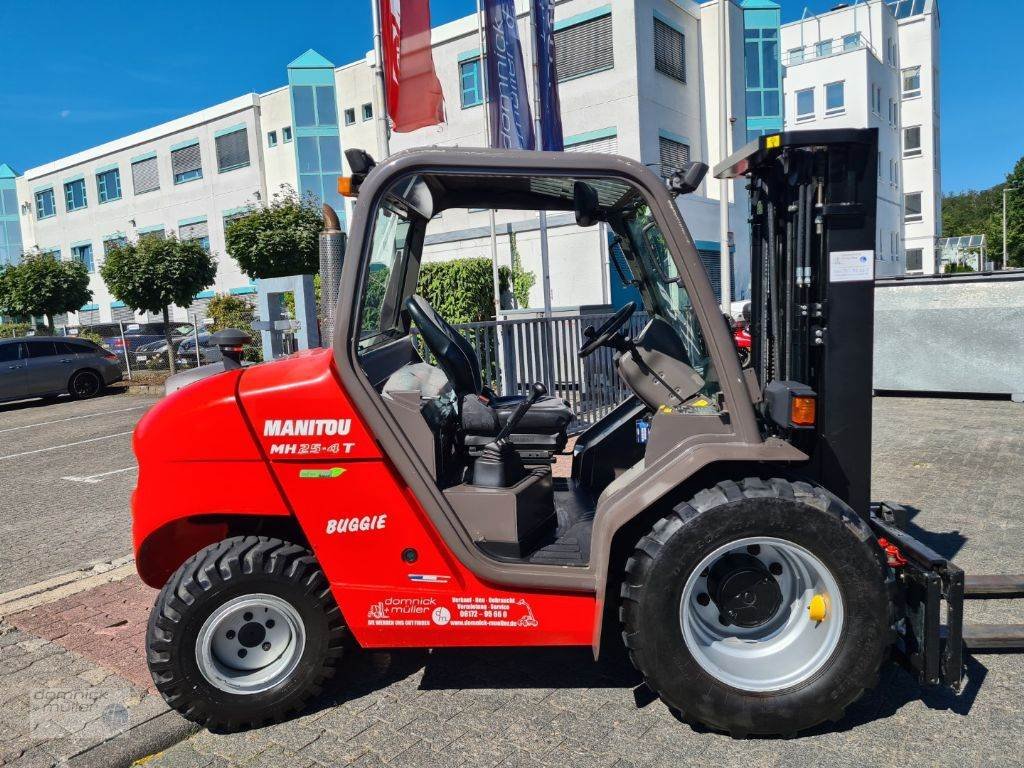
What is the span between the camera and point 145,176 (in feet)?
131

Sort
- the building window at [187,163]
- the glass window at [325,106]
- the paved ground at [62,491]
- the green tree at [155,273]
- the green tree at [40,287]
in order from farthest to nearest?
1. the building window at [187,163]
2. the glass window at [325,106]
3. the green tree at [40,287]
4. the green tree at [155,273]
5. the paved ground at [62,491]

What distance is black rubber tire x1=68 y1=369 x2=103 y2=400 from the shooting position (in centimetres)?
1839

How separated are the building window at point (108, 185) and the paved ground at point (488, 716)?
1689 inches

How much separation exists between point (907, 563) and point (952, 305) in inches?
376

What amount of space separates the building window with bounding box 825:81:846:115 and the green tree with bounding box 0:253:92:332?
37106 mm

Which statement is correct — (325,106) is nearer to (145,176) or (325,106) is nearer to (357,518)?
(145,176)

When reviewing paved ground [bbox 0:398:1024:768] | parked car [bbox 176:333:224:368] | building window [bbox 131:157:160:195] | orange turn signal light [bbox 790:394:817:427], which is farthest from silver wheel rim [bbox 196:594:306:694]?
building window [bbox 131:157:160:195]

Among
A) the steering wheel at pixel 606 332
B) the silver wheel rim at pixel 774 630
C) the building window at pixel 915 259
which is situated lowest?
the silver wheel rim at pixel 774 630

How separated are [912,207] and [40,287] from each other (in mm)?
46724

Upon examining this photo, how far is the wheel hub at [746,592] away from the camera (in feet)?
10.2

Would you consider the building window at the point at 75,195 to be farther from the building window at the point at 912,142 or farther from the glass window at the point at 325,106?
the building window at the point at 912,142

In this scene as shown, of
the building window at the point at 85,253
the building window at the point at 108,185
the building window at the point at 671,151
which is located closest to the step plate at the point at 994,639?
the building window at the point at 671,151

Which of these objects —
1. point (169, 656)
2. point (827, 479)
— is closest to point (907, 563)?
point (827, 479)

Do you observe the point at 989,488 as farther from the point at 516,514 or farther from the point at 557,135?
the point at 557,135
